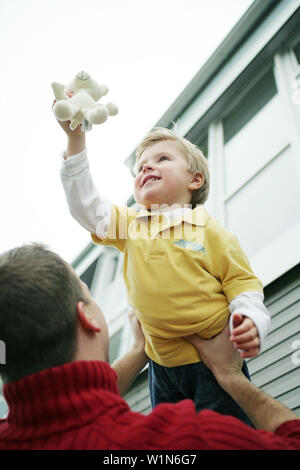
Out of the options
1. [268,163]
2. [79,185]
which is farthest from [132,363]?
[268,163]

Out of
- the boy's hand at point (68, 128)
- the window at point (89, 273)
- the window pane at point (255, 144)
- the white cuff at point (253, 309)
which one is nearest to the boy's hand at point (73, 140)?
the boy's hand at point (68, 128)

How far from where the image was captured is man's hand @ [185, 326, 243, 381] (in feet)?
4.24

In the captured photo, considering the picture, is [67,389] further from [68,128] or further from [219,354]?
[68,128]

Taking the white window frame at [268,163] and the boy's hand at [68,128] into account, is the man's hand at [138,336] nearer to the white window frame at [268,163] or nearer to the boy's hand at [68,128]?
the boy's hand at [68,128]

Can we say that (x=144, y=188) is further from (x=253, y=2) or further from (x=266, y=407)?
(x=253, y=2)

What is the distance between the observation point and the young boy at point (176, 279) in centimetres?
133

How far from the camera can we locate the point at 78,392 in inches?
32.4

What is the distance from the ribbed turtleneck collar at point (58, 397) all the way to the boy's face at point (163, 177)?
99 cm

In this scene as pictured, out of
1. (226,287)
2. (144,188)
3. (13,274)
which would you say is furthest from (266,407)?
(144,188)

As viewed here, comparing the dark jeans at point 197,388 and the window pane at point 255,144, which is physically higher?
the window pane at point 255,144

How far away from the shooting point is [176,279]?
53.9 inches

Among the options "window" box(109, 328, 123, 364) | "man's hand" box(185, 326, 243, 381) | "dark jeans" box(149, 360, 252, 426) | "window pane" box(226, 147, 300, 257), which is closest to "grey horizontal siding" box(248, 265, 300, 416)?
"window pane" box(226, 147, 300, 257)

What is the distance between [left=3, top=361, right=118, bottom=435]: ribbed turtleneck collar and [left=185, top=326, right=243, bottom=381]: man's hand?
0.57 meters
